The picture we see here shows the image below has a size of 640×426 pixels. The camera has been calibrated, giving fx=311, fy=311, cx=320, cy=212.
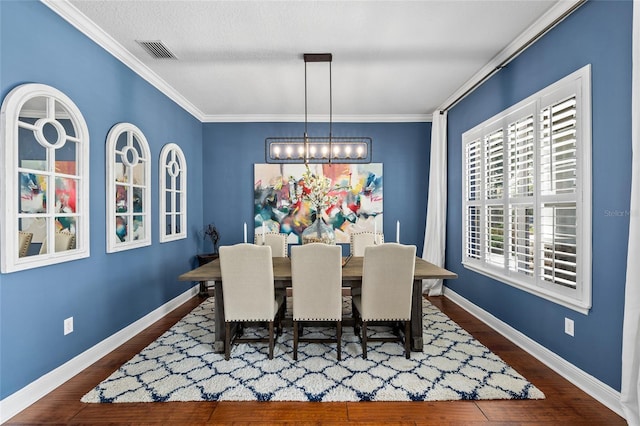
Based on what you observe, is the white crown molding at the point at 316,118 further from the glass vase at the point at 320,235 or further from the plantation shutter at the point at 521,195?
the glass vase at the point at 320,235

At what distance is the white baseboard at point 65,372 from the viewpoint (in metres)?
1.90

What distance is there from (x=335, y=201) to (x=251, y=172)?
1.45 meters

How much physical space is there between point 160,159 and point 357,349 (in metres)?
3.06

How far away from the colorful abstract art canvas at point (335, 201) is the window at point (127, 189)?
186 centimetres

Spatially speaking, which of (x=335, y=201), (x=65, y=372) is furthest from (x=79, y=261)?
(x=335, y=201)

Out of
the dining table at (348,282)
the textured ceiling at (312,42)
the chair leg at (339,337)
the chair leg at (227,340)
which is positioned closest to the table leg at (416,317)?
the dining table at (348,282)

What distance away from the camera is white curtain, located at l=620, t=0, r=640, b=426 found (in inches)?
65.4

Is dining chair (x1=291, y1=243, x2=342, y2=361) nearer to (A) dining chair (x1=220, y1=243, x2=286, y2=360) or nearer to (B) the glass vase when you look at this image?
(A) dining chair (x1=220, y1=243, x2=286, y2=360)

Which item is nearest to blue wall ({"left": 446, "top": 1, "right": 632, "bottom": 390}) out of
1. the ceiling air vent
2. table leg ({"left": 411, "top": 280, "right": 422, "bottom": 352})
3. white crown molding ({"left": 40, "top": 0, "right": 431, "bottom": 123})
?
table leg ({"left": 411, "top": 280, "right": 422, "bottom": 352})

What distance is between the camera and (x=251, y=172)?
507 centimetres

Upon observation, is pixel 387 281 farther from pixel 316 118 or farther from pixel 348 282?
pixel 316 118

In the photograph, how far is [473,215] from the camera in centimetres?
387

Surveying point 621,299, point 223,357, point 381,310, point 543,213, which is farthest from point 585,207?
point 223,357

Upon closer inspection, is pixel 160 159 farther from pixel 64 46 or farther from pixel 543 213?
pixel 543 213
